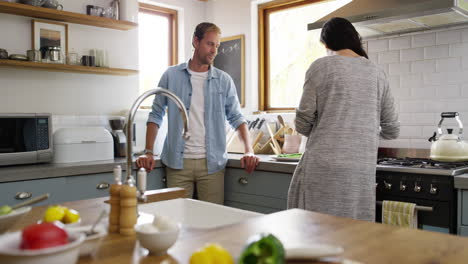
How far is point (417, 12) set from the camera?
2.64 m

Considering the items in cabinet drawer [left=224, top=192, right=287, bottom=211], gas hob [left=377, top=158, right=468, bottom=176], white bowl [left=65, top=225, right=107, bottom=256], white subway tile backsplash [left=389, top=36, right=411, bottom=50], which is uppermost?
white subway tile backsplash [left=389, top=36, right=411, bottom=50]

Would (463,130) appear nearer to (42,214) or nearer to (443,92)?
(443,92)

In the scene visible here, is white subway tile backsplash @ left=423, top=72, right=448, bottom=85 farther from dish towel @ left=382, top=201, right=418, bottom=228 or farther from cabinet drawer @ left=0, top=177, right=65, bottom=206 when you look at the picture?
cabinet drawer @ left=0, top=177, right=65, bottom=206

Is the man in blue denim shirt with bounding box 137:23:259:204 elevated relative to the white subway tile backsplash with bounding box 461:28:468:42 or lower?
lower

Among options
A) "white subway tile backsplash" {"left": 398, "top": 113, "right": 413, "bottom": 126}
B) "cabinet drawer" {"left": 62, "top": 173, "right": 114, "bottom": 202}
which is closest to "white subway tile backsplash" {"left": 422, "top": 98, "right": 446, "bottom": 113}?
"white subway tile backsplash" {"left": 398, "top": 113, "right": 413, "bottom": 126}

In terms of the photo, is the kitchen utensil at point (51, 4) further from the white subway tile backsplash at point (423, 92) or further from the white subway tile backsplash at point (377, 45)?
the white subway tile backsplash at point (423, 92)

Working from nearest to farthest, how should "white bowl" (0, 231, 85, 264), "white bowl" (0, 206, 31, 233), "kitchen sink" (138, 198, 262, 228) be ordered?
"white bowl" (0, 231, 85, 264) → "white bowl" (0, 206, 31, 233) → "kitchen sink" (138, 198, 262, 228)

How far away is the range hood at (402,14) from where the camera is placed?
2586 millimetres

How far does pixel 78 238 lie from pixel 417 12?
2.36 metres

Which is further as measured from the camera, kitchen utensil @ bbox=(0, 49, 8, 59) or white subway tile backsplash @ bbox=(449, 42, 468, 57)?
kitchen utensil @ bbox=(0, 49, 8, 59)

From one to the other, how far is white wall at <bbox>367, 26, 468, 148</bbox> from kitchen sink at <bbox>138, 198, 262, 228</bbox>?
186cm

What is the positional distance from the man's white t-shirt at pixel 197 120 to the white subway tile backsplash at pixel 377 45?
47.0 inches

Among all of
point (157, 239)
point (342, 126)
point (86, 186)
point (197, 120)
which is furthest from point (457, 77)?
point (157, 239)

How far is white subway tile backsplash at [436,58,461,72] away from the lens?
2.99m
